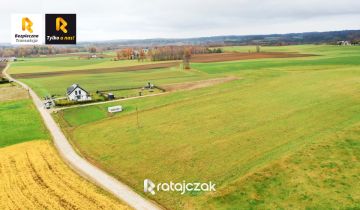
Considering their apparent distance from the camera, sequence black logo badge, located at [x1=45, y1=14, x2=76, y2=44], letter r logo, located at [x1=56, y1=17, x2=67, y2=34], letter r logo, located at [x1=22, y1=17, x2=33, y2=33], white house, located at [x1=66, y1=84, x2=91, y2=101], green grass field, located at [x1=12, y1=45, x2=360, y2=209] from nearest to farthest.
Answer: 1. green grass field, located at [x1=12, y1=45, x2=360, y2=209]
2. black logo badge, located at [x1=45, y1=14, x2=76, y2=44]
3. letter r logo, located at [x1=56, y1=17, x2=67, y2=34]
4. letter r logo, located at [x1=22, y1=17, x2=33, y2=33]
5. white house, located at [x1=66, y1=84, x2=91, y2=101]

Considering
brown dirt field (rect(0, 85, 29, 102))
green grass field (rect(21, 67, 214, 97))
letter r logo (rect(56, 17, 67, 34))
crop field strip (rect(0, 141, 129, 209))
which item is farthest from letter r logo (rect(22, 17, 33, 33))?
green grass field (rect(21, 67, 214, 97))

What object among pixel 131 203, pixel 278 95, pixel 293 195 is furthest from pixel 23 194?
pixel 278 95

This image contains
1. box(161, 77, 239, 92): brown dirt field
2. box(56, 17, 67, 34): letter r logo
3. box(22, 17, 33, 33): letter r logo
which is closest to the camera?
box(56, 17, 67, 34): letter r logo

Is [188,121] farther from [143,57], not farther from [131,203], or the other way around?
[143,57]

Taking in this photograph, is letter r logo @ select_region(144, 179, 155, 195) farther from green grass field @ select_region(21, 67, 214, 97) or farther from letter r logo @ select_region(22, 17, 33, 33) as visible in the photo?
green grass field @ select_region(21, 67, 214, 97)

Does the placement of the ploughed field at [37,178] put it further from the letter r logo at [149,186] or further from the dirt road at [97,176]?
the letter r logo at [149,186]

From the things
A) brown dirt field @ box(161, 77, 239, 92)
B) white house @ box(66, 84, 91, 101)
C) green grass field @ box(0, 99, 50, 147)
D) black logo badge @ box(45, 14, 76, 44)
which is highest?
black logo badge @ box(45, 14, 76, 44)

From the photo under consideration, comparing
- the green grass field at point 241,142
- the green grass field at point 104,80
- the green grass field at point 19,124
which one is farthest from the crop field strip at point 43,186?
the green grass field at point 104,80
